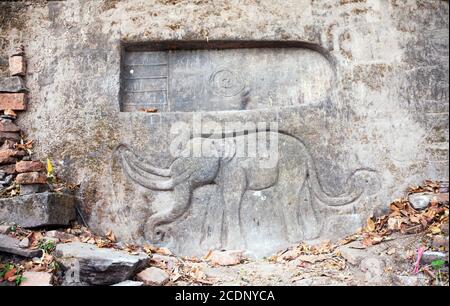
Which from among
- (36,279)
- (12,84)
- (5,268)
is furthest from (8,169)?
(36,279)

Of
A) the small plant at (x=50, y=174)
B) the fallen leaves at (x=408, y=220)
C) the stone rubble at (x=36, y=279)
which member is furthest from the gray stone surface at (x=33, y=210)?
the fallen leaves at (x=408, y=220)

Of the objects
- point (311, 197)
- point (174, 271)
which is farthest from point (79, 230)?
point (311, 197)

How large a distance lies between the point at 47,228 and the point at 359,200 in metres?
3.03

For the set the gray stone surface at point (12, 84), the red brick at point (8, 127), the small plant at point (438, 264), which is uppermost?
the gray stone surface at point (12, 84)

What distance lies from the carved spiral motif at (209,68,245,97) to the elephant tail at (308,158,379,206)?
1.17m

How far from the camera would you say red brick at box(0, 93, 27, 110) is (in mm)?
5387

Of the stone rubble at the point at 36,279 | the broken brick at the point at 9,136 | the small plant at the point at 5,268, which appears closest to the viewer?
the stone rubble at the point at 36,279

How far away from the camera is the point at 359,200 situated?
5082mm

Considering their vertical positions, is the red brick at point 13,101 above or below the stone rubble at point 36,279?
above

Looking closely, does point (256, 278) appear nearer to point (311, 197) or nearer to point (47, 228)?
point (311, 197)

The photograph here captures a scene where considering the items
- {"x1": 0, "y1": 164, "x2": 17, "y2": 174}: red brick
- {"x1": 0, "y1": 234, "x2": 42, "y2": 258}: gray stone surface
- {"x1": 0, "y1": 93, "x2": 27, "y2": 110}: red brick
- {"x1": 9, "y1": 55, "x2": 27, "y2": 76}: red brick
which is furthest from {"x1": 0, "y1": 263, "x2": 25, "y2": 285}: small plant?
{"x1": 9, "y1": 55, "x2": 27, "y2": 76}: red brick

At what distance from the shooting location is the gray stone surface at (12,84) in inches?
213

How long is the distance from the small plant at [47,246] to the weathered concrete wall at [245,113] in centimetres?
69

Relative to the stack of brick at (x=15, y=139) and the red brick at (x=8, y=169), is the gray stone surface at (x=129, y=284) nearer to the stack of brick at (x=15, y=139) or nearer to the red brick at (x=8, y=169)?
the stack of brick at (x=15, y=139)
